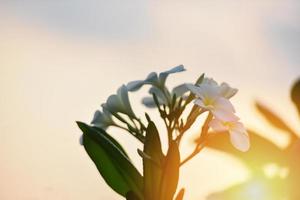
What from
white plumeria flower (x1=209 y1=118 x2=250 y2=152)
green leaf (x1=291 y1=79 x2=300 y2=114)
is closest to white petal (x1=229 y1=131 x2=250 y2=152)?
white plumeria flower (x1=209 y1=118 x2=250 y2=152)

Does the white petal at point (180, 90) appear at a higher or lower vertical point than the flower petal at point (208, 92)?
higher

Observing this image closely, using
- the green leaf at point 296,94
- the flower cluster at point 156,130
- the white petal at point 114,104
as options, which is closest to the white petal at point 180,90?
the flower cluster at point 156,130

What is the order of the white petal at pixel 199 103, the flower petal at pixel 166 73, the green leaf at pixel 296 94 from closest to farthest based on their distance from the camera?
the white petal at pixel 199 103, the flower petal at pixel 166 73, the green leaf at pixel 296 94

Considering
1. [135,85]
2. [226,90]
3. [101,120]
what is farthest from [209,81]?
[101,120]

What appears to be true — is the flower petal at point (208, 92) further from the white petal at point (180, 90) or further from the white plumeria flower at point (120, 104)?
the white plumeria flower at point (120, 104)

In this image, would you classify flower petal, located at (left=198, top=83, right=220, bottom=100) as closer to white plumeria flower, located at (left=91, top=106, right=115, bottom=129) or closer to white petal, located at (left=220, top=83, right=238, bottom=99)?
white petal, located at (left=220, top=83, right=238, bottom=99)

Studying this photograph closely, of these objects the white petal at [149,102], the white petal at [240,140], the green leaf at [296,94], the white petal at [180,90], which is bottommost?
the green leaf at [296,94]

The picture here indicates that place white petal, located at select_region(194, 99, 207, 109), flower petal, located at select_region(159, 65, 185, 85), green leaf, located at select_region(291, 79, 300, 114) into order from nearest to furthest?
white petal, located at select_region(194, 99, 207, 109)
flower petal, located at select_region(159, 65, 185, 85)
green leaf, located at select_region(291, 79, 300, 114)
